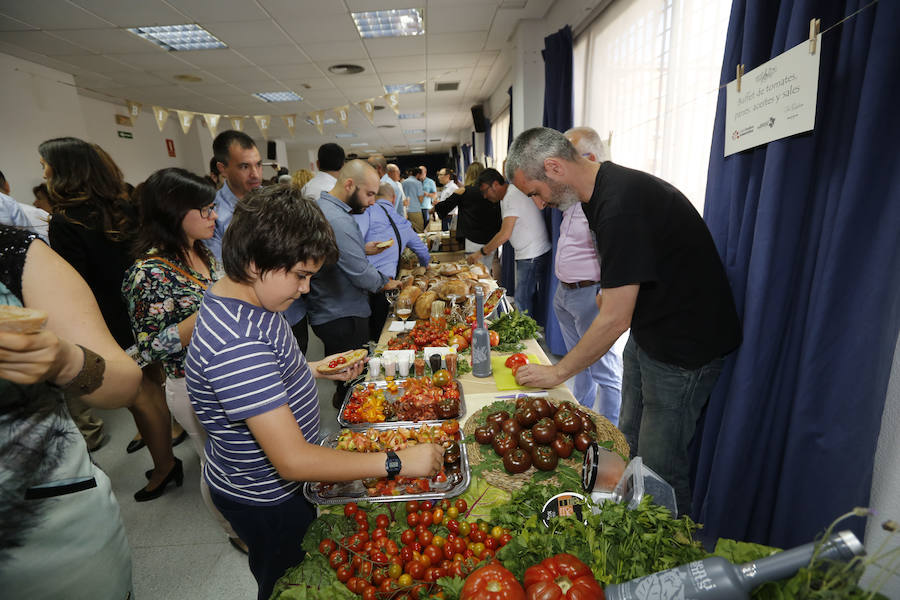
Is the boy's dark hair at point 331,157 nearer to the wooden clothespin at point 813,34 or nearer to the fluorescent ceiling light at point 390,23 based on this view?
the fluorescent ceiling light at point 390,23

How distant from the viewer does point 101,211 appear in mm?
2314

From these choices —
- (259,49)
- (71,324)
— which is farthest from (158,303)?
(259,49)

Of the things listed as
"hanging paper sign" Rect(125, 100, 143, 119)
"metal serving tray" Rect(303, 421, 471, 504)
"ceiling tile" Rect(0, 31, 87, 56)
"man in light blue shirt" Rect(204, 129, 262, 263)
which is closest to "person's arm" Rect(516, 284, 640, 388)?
"metal serving tray" Rect(303, 421, 471, 504)

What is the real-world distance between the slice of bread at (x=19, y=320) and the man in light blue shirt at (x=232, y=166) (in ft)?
6.82

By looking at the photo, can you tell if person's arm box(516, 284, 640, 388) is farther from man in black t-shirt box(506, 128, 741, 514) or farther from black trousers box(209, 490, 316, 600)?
black trousers box(209, 490, 316, 600)

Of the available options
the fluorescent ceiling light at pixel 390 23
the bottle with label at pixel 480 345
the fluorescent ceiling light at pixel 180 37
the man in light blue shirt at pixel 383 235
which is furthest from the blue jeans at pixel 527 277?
the fluorescent ceiling light at pixel 180 37

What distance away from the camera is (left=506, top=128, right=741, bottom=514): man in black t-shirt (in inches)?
58.9

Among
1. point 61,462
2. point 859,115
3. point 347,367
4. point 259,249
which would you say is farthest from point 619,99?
point 61,462

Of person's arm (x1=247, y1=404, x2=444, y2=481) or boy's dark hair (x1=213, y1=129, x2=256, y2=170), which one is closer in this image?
person's arm (x1=247, y1=404, x2=444, y2=481)

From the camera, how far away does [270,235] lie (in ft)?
3.45

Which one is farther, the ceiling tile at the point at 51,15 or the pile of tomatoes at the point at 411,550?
the ceiling tile at the point at 51,15

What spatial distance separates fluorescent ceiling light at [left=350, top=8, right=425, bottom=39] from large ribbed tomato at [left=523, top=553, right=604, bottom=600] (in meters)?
5.07

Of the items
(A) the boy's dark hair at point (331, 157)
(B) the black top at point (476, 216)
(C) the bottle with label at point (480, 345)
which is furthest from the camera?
(B) the black top at point (476, 216)

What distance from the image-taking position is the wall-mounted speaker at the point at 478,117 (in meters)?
9.27
